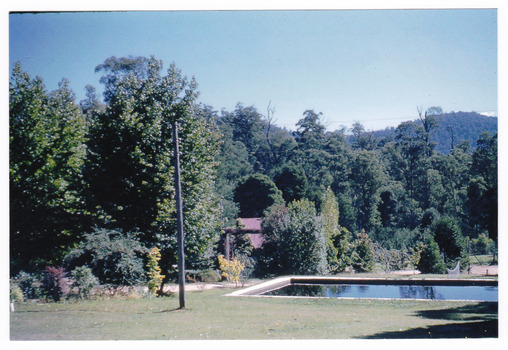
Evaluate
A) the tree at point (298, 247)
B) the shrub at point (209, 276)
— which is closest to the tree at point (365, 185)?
the tree at point (298, 247)

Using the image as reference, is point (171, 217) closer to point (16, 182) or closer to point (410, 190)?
point (16, 182)

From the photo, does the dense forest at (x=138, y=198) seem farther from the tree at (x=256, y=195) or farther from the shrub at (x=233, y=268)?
the tree at (x=256, y=195)

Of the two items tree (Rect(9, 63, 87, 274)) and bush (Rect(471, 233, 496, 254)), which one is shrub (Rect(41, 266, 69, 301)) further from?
bush (Rect(471, 233, 496, 254))

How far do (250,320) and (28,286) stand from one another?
7.37 m

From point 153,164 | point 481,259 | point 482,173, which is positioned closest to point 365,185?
point 482,173

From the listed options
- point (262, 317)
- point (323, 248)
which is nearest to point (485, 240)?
point (323, 248)

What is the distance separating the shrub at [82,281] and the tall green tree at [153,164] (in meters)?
3.37

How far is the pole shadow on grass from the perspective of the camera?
9.30 metres

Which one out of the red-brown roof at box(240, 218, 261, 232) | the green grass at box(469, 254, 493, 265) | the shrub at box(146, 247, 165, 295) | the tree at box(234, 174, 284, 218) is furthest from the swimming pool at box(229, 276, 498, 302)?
the tree at box(234, 174, 284, 218)

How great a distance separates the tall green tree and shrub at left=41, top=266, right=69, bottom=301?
3.58m

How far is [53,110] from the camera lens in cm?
1802

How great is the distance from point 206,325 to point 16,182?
10245mm

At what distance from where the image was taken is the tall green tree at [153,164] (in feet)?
54.4

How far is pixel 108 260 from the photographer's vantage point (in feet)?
45.1
